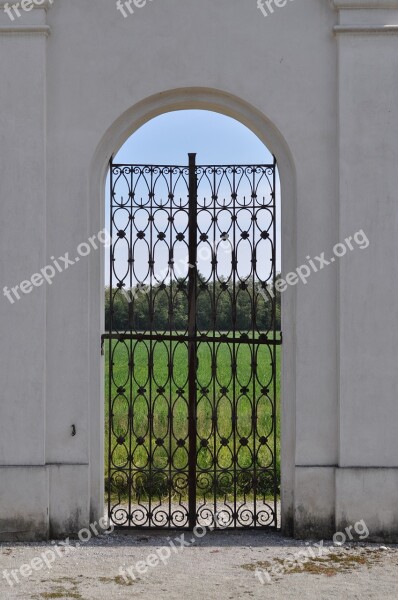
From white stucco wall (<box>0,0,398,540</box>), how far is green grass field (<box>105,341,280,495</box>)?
591 mm

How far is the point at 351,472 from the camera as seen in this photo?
7.29 metres

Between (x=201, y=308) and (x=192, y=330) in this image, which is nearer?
(x=192, y=330)

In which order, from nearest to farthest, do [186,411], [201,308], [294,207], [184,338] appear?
[294,207] → [184,338] → [201,308] → [186,411]

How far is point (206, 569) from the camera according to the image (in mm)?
6543

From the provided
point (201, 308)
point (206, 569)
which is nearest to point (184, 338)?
point (201, 308)

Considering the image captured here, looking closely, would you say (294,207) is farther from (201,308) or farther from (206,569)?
(206,569)

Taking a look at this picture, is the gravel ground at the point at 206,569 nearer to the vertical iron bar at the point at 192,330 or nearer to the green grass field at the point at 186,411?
the vertical iron bar at the point at 192,330

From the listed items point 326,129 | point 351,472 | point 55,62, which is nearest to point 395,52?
point 326,129

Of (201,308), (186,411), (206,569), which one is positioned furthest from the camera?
(186,411)

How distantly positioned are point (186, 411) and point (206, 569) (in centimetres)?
654

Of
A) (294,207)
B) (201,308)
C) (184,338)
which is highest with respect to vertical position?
(294,207)

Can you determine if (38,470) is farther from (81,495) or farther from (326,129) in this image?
Result: (326,129)

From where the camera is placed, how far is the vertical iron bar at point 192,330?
7.70m

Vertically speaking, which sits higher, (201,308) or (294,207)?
(294,207)
